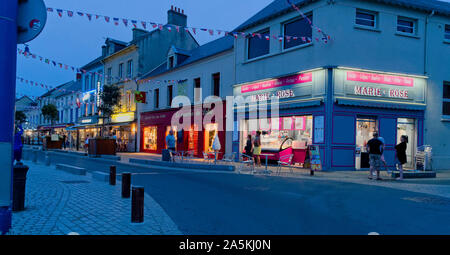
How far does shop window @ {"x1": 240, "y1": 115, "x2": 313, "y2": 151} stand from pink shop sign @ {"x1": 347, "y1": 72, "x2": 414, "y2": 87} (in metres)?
2.52

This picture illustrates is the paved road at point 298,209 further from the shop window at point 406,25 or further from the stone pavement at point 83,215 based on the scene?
the shop window at point 406,25

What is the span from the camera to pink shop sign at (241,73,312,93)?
15.6 m

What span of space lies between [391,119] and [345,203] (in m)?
9.78

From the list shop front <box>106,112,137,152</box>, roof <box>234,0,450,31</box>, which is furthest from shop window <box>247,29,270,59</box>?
shop front <box>106,112,137,152</box>

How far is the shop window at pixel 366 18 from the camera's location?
15086 mm

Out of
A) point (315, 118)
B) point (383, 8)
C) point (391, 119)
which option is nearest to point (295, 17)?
point (383, 8)

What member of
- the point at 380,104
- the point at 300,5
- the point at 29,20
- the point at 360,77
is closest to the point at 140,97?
the point at 300,5

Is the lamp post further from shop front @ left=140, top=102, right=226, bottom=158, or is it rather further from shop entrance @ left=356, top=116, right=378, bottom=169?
shop front @ left=140, top=102, right=226, bottom=158

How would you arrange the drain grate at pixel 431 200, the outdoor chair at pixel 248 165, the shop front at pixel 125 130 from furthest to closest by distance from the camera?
1. the shop front at pixel 125 130
2. the outdoor chair at pixel 248 165
3. the drain grate at pixel 431 200

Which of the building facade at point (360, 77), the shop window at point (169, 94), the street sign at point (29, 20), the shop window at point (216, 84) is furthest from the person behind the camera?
the shop window at point (169, 94)

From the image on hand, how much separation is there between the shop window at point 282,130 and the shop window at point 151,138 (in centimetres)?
1085

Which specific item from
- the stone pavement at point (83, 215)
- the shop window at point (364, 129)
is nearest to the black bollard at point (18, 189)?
the stone pavement at point (83, 215)
